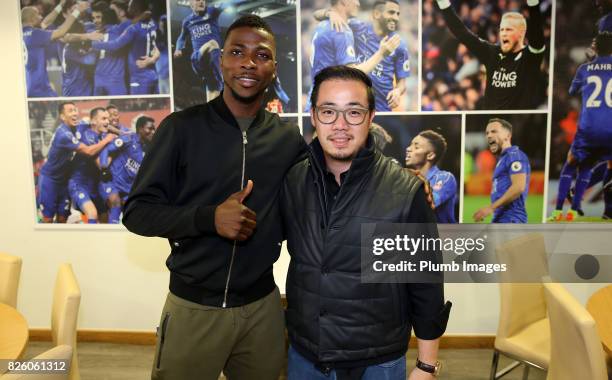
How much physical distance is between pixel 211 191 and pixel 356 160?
1.73ft

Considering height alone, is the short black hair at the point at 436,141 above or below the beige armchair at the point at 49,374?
above

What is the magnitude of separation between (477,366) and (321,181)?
2299mm

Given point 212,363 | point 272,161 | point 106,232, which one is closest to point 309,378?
point 212,363

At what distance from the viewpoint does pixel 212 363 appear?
5.30 feet

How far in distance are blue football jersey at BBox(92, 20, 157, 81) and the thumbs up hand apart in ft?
6.48

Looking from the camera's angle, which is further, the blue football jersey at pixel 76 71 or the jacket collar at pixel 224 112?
the blue football jersey at pixel 76 71

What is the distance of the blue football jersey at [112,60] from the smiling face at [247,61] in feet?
5.95

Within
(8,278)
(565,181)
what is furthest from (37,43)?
(565,181)

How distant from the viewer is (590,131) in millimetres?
2994

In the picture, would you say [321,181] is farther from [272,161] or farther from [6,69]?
[6,69]

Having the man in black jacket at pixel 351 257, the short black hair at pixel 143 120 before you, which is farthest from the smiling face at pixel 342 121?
the short black hair at pixel 143 120

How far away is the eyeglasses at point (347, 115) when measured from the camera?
52.5 inches

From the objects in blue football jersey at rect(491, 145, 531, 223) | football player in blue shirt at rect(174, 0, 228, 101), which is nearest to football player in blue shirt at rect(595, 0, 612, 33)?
blue football jersey at rect(491, 145, 531, 223)

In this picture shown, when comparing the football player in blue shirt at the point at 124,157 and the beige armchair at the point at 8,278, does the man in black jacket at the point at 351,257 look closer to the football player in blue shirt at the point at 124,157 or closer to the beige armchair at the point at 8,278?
the beige armchair at the point at 8,278
